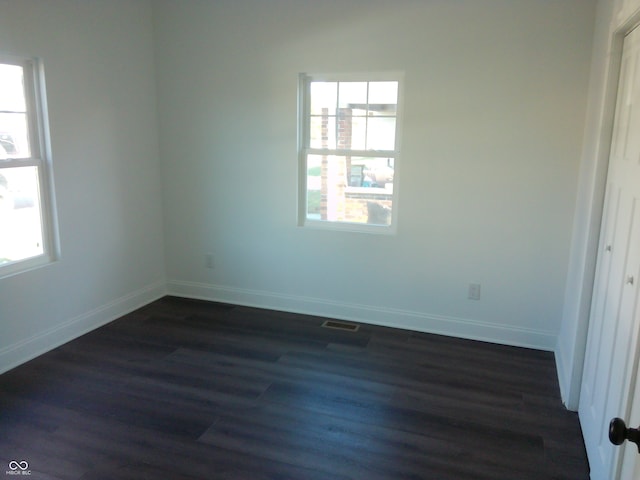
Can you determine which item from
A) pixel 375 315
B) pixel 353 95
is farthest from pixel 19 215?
pixel 375 315

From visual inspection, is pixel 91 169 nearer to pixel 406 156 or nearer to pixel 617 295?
pixel 406 156

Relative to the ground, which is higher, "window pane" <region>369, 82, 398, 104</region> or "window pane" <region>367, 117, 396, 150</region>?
"window pane" <region>369, 82, 398, 104</region>

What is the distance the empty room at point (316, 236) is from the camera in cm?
248

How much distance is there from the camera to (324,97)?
4.02 m

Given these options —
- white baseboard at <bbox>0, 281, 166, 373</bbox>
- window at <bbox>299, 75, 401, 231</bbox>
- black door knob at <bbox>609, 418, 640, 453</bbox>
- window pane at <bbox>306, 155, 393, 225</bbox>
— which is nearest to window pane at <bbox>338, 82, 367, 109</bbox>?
window at <bbox>299, 75, 401, 231</bbox>

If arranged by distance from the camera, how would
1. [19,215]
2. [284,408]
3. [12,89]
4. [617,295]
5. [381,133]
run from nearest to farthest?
[617,295] → [284,408] → [12,89] → [19,215] → [381,133]

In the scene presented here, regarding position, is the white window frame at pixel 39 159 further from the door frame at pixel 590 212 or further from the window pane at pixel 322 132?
the door frame at pixel 590 212

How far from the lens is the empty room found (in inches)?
97.6

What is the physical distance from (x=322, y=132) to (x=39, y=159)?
6.79ft

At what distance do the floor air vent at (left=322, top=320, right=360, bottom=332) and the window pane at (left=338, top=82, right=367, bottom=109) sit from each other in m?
1.74

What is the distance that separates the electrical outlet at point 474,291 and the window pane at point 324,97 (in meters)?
1.74

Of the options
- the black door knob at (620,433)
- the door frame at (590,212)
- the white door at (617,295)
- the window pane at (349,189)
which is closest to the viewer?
the black door knob at (620,433)

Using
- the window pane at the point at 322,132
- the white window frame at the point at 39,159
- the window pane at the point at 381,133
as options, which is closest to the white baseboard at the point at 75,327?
the white window frame at the point at 39,159

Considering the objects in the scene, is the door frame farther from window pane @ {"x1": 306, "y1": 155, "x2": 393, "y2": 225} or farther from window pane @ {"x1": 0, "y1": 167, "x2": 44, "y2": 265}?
window pane @ {"x1": 0, "y1": 167, "x2": 44, "y2": 265}
